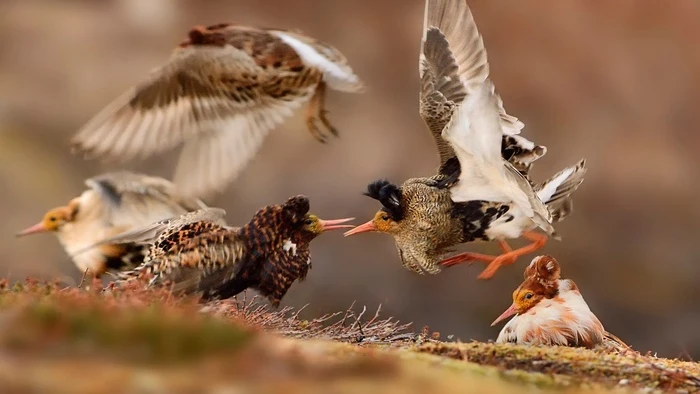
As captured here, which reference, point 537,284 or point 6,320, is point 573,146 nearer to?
point 537,284

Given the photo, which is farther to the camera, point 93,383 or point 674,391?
point 674,391

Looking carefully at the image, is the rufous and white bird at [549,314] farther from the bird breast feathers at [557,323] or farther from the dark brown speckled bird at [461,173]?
the dark brown speckled bird at [461,173]

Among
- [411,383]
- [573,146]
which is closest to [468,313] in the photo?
[573,146]

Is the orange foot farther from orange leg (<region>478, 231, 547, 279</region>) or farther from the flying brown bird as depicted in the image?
the flying brown bird

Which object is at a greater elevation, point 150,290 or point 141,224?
point 141,224

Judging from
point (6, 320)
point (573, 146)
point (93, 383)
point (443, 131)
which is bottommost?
point (93, 383)

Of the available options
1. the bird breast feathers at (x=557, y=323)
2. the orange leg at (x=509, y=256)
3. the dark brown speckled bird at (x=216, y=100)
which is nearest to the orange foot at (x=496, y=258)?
the orange leg at (x=509, y=256)
